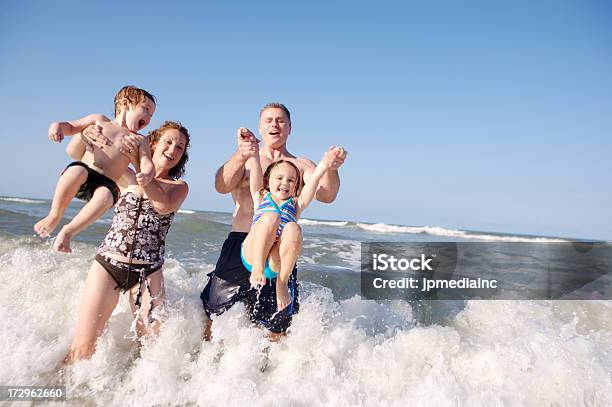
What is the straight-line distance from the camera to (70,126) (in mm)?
2949

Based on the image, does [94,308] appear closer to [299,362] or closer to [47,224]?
[47,224]

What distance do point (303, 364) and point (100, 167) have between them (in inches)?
90.8

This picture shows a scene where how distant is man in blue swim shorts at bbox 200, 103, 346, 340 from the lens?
3100 mm

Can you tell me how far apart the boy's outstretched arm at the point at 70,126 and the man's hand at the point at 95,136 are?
0.07 metres

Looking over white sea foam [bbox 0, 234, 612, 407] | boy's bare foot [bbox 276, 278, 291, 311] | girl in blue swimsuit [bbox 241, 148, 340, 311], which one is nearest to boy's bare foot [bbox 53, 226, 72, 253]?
white sea foam [bbox 0, 234, 612, 407]

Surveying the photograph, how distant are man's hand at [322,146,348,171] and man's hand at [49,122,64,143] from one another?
6.16 feet

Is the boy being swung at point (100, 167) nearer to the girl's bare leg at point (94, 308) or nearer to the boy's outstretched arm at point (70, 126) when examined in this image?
the boy's outstretched arm at point (70, 126)

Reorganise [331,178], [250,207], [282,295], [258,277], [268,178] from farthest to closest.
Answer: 1. [250,207]
2. [331,178]
3. [268,178]
4. [282,295]
5. [258,277]

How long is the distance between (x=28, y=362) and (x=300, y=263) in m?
5.00

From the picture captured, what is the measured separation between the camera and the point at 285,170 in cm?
297

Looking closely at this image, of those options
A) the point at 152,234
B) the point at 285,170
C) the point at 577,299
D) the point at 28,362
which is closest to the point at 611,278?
the point at 577,299

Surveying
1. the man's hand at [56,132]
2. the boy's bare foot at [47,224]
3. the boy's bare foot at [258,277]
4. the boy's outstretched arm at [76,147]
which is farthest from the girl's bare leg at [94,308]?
the boy's bare foot at [258,277]

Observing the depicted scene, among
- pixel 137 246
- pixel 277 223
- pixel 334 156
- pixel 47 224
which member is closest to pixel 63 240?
pixel 47 224

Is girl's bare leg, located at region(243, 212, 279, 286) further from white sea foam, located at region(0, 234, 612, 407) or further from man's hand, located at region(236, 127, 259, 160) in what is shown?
white sea foam, located at region(0, 234, 612, 407)
